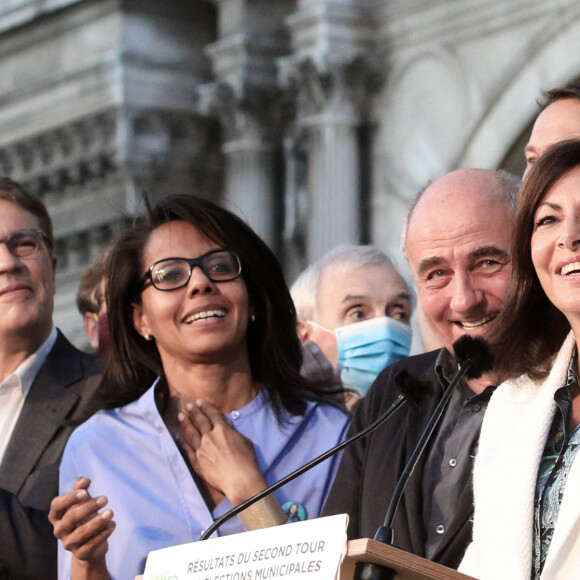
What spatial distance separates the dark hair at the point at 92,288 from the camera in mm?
5410

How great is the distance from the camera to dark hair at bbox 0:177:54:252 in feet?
14.9

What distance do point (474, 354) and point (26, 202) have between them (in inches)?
74.9

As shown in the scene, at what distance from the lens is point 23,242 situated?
452 cm

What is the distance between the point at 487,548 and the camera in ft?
9.14

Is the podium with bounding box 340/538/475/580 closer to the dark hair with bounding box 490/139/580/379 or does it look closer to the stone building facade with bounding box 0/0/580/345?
the dark hair with bounding box 490/139/580/379

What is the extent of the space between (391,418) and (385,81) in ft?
27.4

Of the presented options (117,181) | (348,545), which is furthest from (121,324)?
(117,181)

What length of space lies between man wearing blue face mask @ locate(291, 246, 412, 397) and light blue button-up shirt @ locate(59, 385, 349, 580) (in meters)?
0.75

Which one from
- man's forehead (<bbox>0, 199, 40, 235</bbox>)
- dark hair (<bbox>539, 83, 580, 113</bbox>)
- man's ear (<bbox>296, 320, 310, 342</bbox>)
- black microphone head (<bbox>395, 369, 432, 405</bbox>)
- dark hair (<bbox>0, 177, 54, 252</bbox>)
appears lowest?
black microphone head (<bbox>395, 369, 432, 405</bbox>)

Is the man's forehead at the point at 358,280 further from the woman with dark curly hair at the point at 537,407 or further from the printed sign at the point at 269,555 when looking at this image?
the printed sign at the point at 269,555

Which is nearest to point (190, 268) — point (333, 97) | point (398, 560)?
point (398, 560)

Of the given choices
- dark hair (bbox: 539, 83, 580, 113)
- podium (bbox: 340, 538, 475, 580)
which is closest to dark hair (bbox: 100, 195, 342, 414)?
dark hair (bbox: 539, 83, 580, 113)

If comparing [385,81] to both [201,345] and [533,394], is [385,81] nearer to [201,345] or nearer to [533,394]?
[201,345]

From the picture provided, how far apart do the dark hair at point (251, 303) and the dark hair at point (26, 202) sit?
22.0 inches
